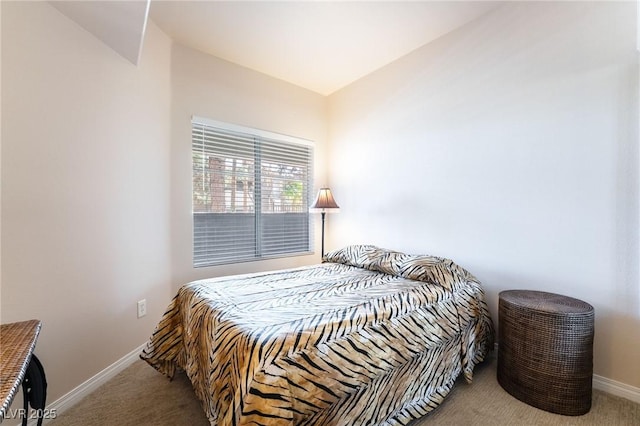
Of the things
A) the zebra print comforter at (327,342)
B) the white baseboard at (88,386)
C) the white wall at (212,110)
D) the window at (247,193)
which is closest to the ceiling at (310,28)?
the white wall at (212,110)

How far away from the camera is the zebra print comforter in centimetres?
109

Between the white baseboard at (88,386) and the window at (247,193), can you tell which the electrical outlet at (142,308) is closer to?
the white baseboard at (88,386)

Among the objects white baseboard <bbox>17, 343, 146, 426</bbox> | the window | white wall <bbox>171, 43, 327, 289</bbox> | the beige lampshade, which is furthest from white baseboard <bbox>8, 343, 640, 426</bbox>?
the beige lampshade

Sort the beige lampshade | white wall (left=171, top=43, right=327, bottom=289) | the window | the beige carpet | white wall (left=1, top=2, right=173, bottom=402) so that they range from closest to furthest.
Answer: white wall (left=1, top=2, right=173, bottom=402) → the beige carpet → white wall (left=171, top=43, right=327, bottom=289) → the window → the beige lampshade

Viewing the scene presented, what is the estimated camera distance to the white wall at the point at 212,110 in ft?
8.37

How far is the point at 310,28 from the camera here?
236 cm

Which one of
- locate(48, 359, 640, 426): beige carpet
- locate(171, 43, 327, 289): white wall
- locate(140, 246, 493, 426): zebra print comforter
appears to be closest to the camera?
locate(140, 246, 493, 426): zebra print comforter

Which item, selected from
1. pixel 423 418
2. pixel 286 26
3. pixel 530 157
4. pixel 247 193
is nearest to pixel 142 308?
pixel 247 193

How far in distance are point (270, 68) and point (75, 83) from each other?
180 centimetres

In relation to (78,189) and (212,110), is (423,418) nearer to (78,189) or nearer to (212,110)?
(78,189)

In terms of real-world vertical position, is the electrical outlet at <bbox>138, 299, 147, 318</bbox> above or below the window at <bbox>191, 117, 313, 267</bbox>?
below

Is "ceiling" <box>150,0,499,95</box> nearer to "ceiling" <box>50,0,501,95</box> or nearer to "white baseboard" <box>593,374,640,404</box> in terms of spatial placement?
"ceiling" <box>50,0,501,95</box>

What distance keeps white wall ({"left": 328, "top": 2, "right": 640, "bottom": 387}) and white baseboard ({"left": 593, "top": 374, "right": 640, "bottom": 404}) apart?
5cm

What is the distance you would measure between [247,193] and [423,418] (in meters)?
2.43
